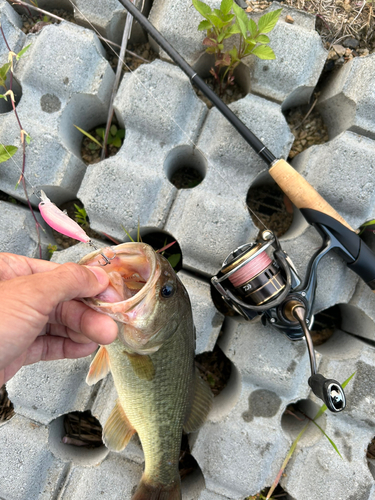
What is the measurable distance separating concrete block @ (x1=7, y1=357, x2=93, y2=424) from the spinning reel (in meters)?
0.91

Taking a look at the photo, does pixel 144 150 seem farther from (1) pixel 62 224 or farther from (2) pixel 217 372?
(2) pixel 217 372

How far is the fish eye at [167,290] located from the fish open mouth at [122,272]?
0.06 metres

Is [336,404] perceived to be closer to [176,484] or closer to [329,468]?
[329,468]

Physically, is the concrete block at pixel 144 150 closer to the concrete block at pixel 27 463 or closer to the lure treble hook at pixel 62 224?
the lure treble hook at pixel 62 224

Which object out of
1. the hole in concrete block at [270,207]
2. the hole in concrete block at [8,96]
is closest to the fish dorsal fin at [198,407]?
the hole in concrete block at [270,207]

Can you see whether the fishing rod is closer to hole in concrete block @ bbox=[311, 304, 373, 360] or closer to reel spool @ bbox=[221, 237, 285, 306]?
reel spool @ bbox=[221, 237, 285, 306]

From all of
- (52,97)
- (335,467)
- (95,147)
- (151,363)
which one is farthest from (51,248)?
(335,467)

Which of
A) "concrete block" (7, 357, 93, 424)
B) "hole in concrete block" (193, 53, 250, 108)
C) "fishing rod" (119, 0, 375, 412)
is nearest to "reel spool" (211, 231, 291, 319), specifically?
"fishing rod" (119, 0, 375, 412)

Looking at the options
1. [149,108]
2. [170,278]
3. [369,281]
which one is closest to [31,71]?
[149,108]

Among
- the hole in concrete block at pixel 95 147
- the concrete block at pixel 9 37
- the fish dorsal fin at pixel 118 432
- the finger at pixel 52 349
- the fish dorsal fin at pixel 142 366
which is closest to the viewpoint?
the fish dorsal fin at pixel 142 366

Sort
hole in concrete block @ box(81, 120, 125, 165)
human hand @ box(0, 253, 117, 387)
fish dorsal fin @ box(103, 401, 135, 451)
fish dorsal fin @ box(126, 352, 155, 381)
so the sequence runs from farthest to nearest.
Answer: hole in concrete block @ box(81, 120, 125, 165), fish dorsal fin @ box(103, 401, 135, 451), fish dorsal fin @ box(126, 352, 155, 381), human hand @ box(0, 253, 117, 387)

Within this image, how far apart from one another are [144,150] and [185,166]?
0.37m

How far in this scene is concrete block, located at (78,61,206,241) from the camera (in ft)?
5.82

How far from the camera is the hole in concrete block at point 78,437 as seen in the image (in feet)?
6.22
